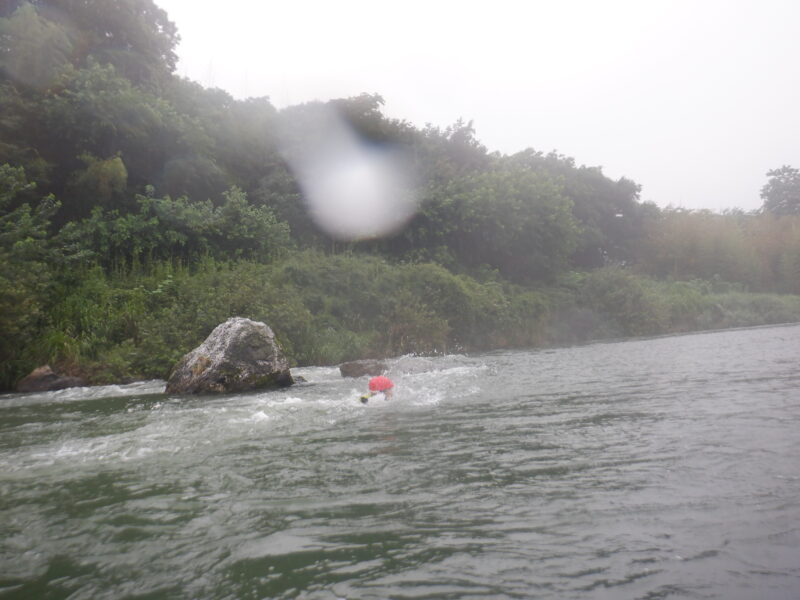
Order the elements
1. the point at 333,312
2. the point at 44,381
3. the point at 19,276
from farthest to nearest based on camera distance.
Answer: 1. the point at 333,312
2. the point at 19,276
3. the point at 44,381

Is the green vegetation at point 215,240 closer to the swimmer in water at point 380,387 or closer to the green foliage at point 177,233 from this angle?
the green foliage at point 177,233

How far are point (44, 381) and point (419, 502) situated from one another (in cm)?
1132

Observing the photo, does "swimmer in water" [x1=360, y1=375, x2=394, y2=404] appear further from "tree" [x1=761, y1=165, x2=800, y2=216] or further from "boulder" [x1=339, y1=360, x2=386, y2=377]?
"tree" [x1=761, y1=165, x2=800, y2=216]

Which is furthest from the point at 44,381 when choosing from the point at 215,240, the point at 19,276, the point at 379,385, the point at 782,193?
the point at 782,193

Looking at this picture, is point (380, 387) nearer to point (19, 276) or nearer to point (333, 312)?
point (19, 276)

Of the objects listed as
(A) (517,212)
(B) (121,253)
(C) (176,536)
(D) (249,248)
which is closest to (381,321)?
(D) (249,248)

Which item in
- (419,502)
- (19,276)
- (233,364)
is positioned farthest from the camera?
(19,276)

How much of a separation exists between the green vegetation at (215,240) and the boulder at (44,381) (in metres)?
0.45

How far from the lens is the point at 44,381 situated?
11.8m

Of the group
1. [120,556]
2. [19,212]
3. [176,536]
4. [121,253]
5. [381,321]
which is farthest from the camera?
[381,321]

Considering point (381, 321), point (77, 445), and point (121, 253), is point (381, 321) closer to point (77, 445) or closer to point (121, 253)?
point (121, 253)

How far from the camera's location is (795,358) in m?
11.4

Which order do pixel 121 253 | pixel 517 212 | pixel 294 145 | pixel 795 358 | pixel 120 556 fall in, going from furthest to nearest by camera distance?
pixel 517 212, pixel 294 145, pixel 121 253, pixel 795 358, pixel 120 556

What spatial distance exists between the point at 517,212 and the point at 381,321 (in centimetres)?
1383
